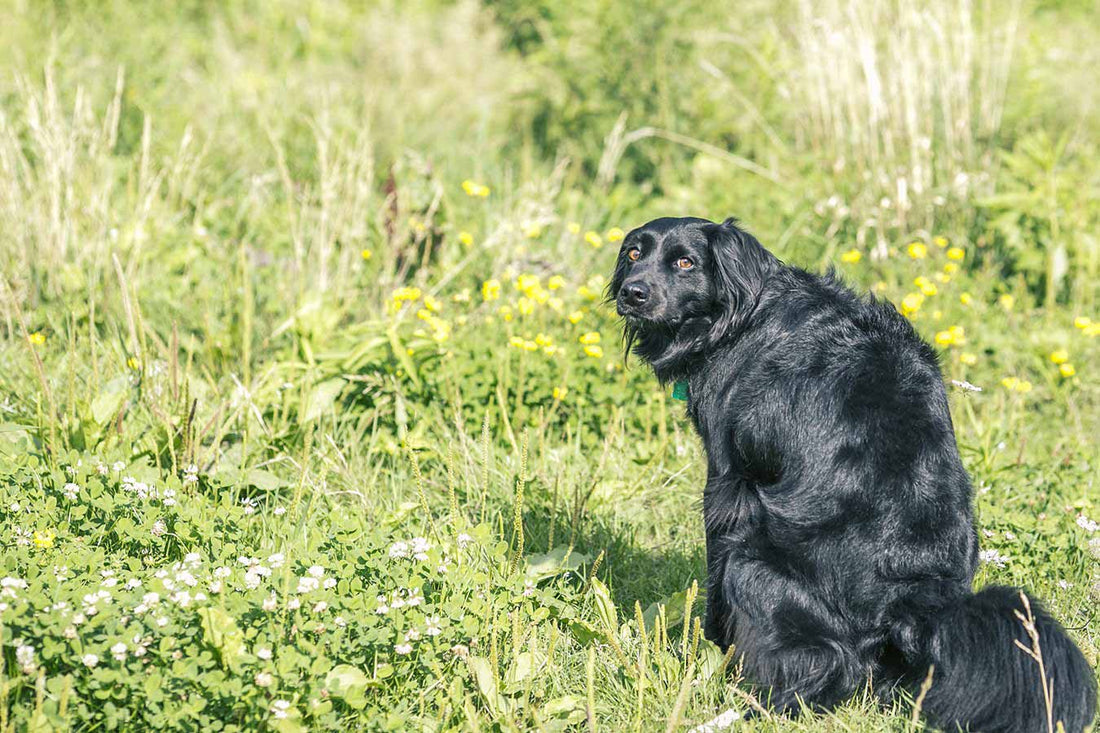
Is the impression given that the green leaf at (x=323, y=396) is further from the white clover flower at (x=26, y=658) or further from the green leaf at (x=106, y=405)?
the white clover flower at (x=26, y=658)

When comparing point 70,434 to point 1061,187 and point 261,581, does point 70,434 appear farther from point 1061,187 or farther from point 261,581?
point 1061,187

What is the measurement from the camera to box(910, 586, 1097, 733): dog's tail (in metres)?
2.56

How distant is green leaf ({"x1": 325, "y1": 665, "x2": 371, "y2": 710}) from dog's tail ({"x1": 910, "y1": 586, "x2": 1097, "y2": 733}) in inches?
57.2

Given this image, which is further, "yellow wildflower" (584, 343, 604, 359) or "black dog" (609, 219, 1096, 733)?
"yellow wildflower" (584, 343, 604, 359)

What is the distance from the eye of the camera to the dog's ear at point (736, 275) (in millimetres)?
3328

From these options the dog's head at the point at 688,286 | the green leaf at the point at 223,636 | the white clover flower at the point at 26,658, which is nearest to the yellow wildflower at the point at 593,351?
the dog's head at the point at 688,286

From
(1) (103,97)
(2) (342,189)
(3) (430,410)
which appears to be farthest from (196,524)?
(1) (103,97)

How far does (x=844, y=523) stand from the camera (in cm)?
290

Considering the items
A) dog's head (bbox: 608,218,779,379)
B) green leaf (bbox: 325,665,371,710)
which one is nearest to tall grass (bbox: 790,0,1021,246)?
dog's head (bbox: 608,218,779,379)

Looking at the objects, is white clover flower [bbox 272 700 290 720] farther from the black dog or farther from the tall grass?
the tall grass

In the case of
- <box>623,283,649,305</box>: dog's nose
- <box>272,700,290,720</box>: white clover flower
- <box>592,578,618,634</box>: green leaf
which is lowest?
<box>592,578,618,634</box>: green leaf

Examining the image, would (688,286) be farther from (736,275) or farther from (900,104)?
(900,104)

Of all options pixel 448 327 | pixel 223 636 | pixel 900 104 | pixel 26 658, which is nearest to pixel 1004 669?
pixel 223 636

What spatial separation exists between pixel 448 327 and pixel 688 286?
4.61ft
